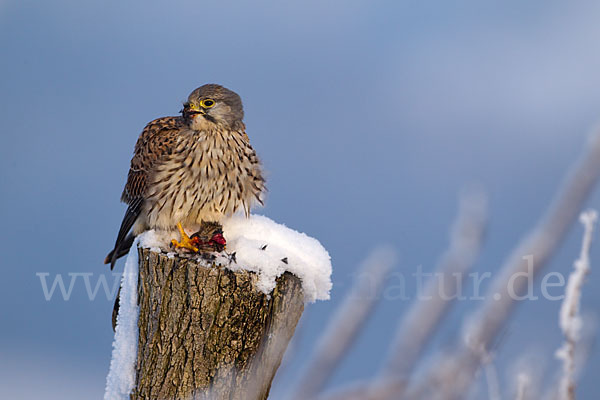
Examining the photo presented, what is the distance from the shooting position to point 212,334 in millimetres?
2291

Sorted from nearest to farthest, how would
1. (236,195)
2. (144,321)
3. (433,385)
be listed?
(433,385), (144,321), (236,195)

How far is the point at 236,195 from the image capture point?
3.51m

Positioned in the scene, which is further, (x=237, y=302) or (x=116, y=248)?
(x=116, y=248)

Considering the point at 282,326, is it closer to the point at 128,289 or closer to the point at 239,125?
the point at 128,289

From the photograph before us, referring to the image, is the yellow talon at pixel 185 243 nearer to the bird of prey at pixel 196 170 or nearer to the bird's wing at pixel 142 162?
the bird of prey at pixel 196 170

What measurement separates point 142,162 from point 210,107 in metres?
0.55

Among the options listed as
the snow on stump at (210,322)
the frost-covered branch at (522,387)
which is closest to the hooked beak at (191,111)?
the snow on stump at (210,322)

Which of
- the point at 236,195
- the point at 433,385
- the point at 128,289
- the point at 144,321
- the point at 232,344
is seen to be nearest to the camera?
the point at 433,385

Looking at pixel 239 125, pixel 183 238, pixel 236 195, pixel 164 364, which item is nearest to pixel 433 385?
pixel 164 364

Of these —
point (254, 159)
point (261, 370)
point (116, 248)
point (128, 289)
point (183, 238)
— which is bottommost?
point (261, 370)

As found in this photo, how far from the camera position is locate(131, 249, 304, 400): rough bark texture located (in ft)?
7.48

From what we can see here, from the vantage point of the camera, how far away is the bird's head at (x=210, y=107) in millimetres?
3535

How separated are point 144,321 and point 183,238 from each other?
674 mm

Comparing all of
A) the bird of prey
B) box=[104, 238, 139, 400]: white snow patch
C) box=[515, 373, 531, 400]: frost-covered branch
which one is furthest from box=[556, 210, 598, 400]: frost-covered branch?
the bird of prey
